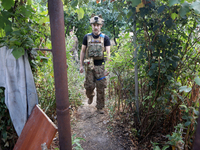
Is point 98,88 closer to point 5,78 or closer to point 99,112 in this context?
point 99,112

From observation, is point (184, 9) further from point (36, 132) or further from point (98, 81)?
point (98, 81)

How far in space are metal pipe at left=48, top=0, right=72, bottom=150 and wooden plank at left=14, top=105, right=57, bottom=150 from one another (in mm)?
154

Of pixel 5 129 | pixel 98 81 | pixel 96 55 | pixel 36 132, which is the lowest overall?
pixel 5 129

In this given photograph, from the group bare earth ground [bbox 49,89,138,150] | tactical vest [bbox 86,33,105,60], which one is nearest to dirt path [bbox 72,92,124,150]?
bare earth ground [bbox 49,89,138,150]

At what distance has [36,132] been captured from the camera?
4.59 ft

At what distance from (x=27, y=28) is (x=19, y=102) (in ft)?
2.75

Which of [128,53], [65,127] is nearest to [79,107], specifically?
[128,53]

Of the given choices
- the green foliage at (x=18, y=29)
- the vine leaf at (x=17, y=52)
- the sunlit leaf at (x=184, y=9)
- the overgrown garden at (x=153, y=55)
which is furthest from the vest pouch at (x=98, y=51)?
the sunlit leaf at (x=184, y=9)

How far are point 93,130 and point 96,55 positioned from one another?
170 cm

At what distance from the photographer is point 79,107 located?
3.95 m

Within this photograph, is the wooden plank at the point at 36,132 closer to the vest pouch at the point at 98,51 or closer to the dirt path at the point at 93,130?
the dirt path at the point at 93,130

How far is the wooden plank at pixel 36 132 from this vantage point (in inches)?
49.4

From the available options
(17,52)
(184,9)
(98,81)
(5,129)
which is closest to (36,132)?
(5,129)

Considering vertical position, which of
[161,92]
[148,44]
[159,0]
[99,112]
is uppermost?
[159,0]
